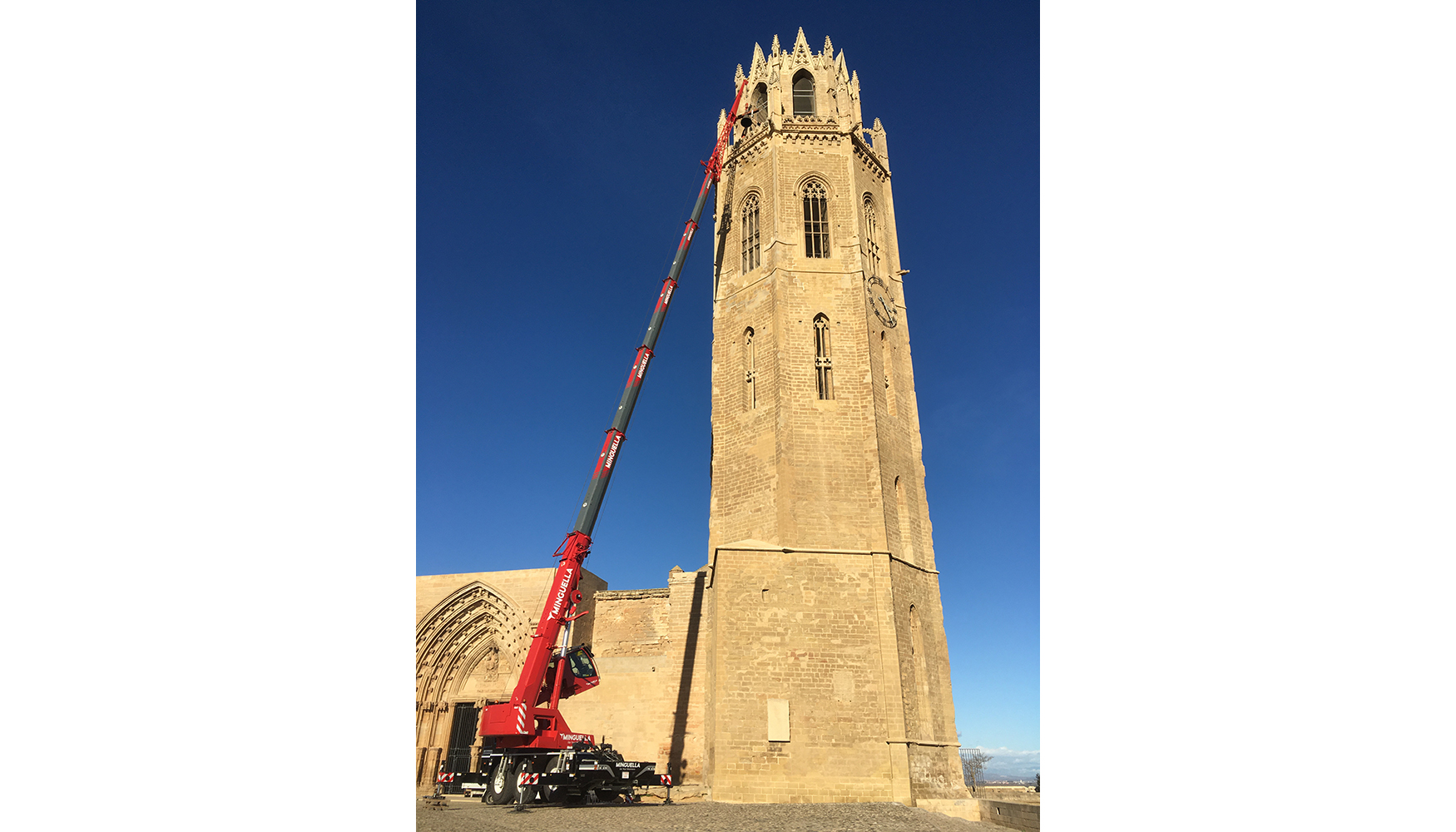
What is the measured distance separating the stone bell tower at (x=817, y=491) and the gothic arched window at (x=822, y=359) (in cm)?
5

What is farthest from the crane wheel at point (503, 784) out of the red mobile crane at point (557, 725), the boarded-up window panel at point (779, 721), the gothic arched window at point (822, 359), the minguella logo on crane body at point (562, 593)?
the gothic arched window at point (822, 359)

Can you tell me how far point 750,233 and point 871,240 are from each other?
3.50 m

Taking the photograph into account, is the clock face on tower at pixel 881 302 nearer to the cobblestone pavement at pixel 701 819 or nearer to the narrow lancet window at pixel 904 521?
the narrow lancet window at pixel 904 521

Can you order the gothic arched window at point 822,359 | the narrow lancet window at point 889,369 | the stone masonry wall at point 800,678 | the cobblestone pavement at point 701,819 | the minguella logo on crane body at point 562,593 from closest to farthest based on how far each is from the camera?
the cobblestone pavement at point 701,819
the stone masonry wall at point 800,678
the minguella logo on crane body at point 562,593
the gothic arched window at point 822,359
the narrow lancet window at point 889,369

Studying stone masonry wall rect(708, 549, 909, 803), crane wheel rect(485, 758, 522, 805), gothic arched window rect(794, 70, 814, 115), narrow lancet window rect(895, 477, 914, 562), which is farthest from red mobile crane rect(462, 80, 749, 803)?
gothic arched window rect(794, 70, 814, 115)

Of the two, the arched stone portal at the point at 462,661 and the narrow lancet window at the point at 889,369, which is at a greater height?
the narrow lancet window at the point at 889,369

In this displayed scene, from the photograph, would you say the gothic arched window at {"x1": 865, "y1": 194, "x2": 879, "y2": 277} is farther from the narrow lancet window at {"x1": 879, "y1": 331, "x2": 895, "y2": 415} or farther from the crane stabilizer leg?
the crane stabilizer leg

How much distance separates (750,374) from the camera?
62.8ft

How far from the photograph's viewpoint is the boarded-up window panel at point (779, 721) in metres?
14.5

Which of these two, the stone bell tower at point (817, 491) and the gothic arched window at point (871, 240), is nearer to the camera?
the stone bell tower at point (817, 491)
